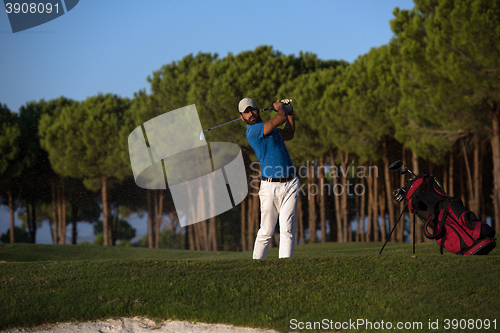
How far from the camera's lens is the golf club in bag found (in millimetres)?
6352

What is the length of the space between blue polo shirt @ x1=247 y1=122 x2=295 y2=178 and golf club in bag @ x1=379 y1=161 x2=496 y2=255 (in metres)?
1.59

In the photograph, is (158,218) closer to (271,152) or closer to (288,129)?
(288,129)

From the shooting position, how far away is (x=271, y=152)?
6.27 m

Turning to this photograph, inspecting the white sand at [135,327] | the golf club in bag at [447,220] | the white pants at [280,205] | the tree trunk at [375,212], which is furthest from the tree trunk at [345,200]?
the white sand at [135,327]

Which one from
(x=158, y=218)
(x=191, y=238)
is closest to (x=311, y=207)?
(x=191, y=238)

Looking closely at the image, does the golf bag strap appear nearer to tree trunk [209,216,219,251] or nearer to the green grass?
the green grass

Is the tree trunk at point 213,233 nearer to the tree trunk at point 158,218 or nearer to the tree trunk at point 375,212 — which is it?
the tree trunk at point 158,218

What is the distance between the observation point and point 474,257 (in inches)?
246

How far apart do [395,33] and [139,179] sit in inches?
635

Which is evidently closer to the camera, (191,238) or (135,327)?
(135,327)

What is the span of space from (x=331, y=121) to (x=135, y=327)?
62.0 feet

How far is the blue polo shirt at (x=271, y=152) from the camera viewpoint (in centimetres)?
618

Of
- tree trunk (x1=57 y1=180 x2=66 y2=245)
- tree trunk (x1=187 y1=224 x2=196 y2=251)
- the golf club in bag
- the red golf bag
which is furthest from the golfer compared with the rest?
tree trunk (x1=57 y1=180 x2=66 y2=245)

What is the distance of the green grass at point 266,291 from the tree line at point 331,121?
11.7 metres
